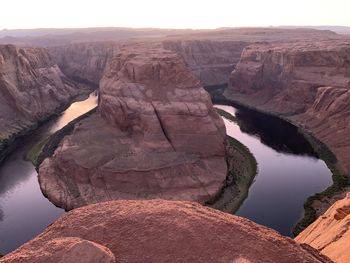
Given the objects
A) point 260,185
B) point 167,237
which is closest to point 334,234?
point 167,237

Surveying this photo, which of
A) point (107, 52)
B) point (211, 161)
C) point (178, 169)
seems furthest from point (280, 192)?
point (107, 52)

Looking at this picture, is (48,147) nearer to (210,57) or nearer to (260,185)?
(260,185)

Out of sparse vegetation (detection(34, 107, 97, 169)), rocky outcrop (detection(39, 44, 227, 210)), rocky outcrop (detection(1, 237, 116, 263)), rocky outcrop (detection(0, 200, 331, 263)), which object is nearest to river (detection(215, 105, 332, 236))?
rocky outcrop (detection(39, 44, 227, 210))

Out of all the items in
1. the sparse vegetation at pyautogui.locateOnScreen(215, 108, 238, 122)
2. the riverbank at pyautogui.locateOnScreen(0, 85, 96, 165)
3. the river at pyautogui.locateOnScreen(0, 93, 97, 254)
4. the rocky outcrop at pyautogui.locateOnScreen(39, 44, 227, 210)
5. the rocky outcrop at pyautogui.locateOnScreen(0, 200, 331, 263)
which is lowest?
the river at pyautogui.locateOnScreen(0, 93, 97, 254)

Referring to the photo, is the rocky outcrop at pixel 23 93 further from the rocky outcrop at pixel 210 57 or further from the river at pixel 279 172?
the rocky outcrop at pixel 210 57

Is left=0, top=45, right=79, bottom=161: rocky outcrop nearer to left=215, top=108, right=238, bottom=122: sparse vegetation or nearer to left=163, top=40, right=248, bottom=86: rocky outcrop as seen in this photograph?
left=215, top=108, right=238, bottom=122: sparse vegetation

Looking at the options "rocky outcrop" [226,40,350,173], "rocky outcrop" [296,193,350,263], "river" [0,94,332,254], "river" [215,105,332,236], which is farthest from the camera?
"rocky outcrop" [226,40,350,173]
